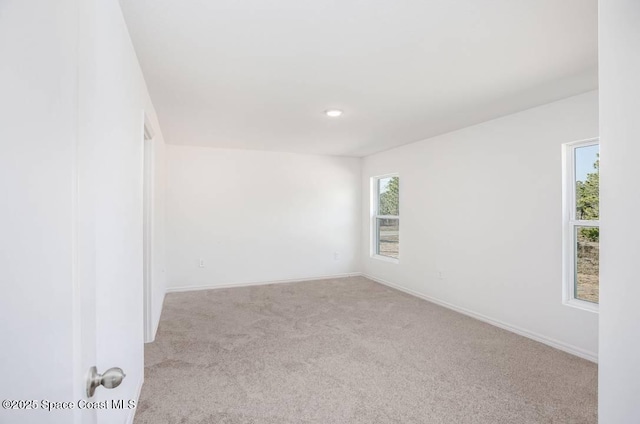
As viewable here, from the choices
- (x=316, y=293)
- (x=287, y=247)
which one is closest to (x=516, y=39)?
(x=316, y=293)

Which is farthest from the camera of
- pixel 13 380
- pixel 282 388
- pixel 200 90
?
pixel 200 90

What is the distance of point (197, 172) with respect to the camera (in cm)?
506

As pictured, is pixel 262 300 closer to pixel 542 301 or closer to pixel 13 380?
pixel 542 301

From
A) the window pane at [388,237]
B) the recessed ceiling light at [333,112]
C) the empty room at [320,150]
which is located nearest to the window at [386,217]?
the window pane at [388,237]

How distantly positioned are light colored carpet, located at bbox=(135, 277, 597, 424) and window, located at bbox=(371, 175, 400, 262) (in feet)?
5.47

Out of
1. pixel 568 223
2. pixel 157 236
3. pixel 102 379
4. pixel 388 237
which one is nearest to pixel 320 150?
pixel 388 237

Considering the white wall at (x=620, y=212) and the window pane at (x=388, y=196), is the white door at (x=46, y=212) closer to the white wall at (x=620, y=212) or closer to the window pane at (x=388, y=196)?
the white wall at (x=620, y=212)

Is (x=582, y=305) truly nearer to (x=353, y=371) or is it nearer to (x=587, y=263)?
(x=587, y=263)

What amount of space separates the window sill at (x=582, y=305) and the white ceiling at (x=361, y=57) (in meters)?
1.87

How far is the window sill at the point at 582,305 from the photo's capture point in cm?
275

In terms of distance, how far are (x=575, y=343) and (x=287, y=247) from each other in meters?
4.03

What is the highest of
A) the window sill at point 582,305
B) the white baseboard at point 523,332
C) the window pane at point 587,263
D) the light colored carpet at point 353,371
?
the window pane at point 587,263

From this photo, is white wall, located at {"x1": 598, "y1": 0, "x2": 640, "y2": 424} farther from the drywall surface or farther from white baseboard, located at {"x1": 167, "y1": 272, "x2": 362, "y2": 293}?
white baseboard, located at {"x1": 167, "y1": 272, "x2": 362, "y2": 293}

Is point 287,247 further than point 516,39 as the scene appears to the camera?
Yes
